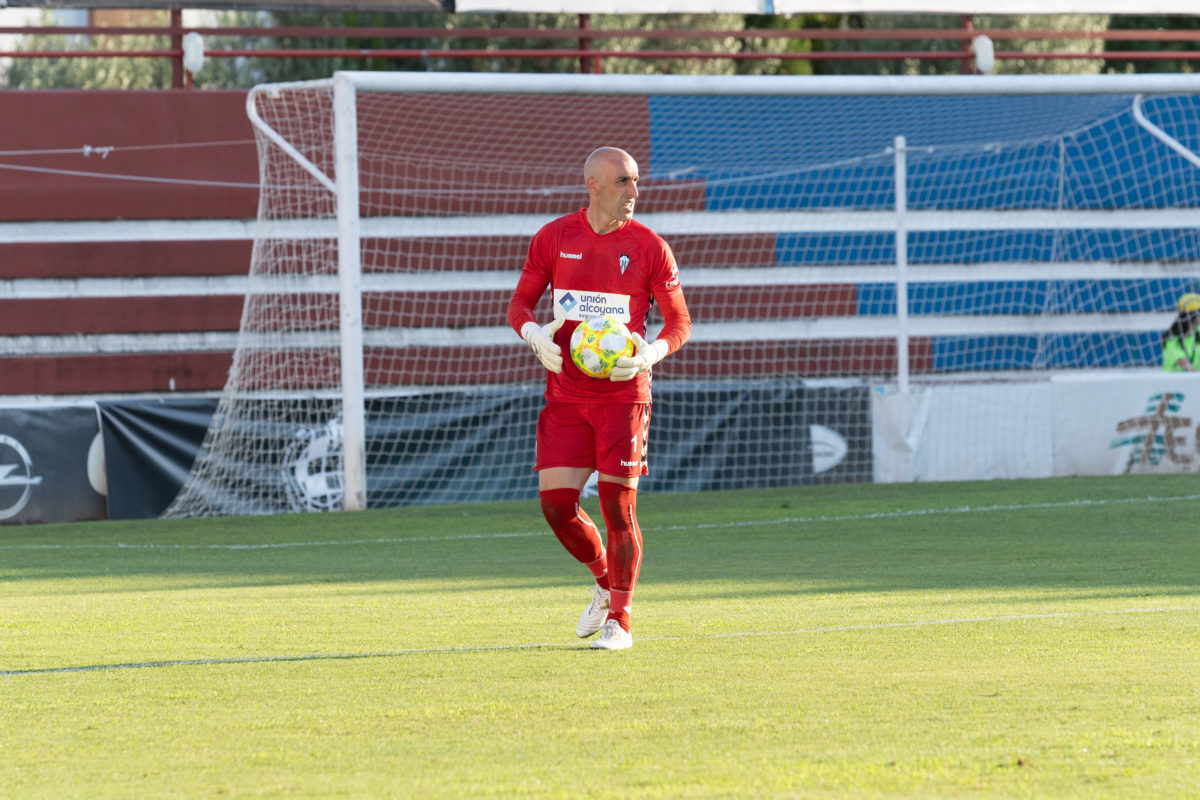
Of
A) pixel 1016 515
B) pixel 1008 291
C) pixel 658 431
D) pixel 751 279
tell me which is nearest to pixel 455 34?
pixel 751 279

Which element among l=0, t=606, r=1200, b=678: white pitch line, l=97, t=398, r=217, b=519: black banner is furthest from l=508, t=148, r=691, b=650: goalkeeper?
l=97, t=398, r=217, b=519: black banner

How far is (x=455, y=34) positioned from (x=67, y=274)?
495 cm

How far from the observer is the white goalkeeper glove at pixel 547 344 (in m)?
5.30

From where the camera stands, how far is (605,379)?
17.9ft

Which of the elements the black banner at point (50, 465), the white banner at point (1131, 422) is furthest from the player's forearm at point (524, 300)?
the white banner at point (1131, 422)

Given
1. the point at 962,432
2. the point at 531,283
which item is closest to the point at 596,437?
the point at 531,283

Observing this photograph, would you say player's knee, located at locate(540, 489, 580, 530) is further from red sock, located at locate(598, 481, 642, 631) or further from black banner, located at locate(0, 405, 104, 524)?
black banner, located at locate(0, 405, 104, 524)

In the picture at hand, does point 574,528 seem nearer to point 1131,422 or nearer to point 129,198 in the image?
point 1131,422

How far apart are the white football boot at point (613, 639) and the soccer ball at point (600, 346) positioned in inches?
34.7

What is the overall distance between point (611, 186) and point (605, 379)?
0.70 m

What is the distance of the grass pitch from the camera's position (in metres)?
3.37

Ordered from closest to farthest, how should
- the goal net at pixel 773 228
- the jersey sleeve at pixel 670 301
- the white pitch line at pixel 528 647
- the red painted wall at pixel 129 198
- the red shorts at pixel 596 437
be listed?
the white pitch line at pixel 528 647, the red shorts at pixel 596 437, the jersey sleeve at pixel 670 301, the red painted wall at pixel 129 198, the goal net at pixel 773 228

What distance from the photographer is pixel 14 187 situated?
1633 cm

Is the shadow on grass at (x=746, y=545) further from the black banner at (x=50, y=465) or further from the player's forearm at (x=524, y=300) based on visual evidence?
the player's forearm at (x=524, y=300)
